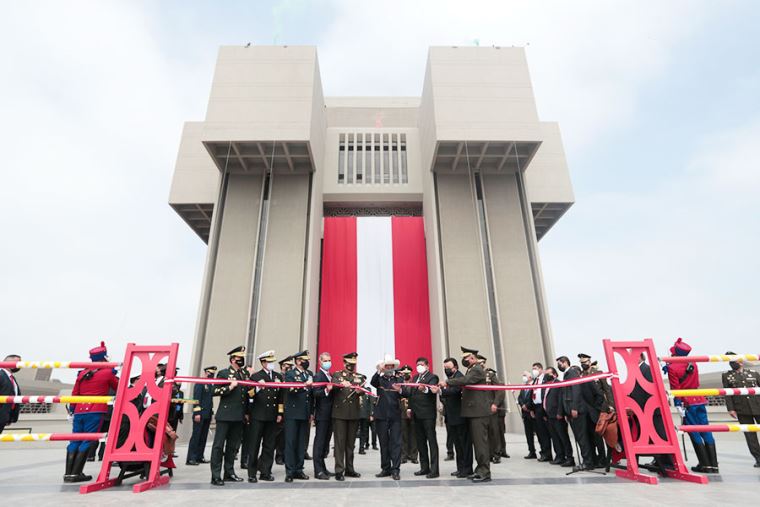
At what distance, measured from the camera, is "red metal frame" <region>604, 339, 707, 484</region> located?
15.8 feet

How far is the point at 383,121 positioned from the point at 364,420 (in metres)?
18.1

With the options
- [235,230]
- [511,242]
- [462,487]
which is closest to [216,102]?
[235,230]

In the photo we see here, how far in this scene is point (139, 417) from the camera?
5.06 m

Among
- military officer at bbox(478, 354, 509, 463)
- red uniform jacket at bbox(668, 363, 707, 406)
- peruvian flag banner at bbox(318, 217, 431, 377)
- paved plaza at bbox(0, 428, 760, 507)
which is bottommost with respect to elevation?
paved plaza at bbox(0, 428, 760, 507)

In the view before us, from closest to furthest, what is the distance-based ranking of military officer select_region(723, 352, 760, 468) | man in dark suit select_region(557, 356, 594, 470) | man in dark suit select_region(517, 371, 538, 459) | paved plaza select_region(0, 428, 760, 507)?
paved plaza select_region(0, 428, 760, 507)
man in dark suit select_region(557, 356, 594, 470)
military officer select_region(723, 352, 760, 468)
man in dark suit select_region(517, 371, 538, 459)

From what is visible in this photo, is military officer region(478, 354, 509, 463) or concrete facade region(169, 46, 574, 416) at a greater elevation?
concrete facade region(169, 46, 574, 416)

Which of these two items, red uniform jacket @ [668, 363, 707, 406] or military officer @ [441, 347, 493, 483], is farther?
red uniform jacket @ [668, 363, 707, 406]

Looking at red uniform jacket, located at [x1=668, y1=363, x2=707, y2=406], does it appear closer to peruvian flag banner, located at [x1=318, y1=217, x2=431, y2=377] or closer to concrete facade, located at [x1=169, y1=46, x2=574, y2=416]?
concrete facade, located at [x1=169, y1=46, x2=574, y2=416]

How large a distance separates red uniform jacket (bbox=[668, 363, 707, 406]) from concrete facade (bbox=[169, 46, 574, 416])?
10790mm

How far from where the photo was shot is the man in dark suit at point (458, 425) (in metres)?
5.42

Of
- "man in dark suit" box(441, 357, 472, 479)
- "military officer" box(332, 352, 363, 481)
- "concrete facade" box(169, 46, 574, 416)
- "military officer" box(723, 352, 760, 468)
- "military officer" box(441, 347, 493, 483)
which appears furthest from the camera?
"concrete facade" box(169, 46, 574, 416)

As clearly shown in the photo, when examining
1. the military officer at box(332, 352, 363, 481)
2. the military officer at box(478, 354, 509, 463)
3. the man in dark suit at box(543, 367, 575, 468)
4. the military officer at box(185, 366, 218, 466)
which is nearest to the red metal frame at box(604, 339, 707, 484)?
the man in dark suit at box(543, 367, 575, 468)

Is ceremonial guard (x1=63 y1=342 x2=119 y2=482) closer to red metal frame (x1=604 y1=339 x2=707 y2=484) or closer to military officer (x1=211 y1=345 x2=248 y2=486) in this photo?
military officer (x1=211 y1=345 x2=248 y2=486)

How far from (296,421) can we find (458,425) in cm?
215
